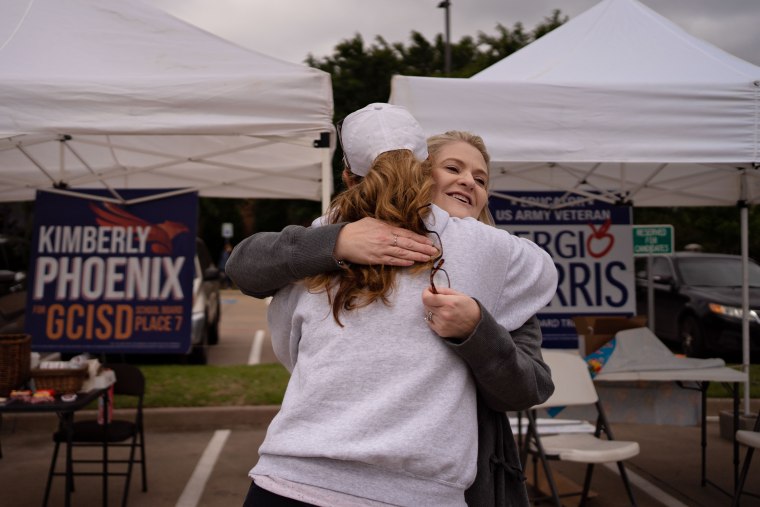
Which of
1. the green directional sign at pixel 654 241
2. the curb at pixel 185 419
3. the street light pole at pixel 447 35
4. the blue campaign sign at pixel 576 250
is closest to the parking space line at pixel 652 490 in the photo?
the blue campaign sign at pixel 576 250

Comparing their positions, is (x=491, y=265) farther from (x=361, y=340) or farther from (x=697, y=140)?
(x=697, y=140)

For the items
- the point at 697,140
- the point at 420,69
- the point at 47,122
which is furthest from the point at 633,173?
the point at 420,69

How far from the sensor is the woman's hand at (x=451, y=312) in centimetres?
131

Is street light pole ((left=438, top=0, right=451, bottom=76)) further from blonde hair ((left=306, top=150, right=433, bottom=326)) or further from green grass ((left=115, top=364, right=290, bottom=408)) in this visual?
blonde hair ((left=306, top=150, right=433, bottom=326))

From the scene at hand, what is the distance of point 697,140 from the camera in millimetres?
4246

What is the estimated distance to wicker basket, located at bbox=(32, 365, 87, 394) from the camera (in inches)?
180

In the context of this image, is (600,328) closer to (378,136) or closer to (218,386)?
(218,386)

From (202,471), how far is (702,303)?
26.7 feet

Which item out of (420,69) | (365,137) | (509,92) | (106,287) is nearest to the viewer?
(365,137)

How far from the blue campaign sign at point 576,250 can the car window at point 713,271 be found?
5984 mm

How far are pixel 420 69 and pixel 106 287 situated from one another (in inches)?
691

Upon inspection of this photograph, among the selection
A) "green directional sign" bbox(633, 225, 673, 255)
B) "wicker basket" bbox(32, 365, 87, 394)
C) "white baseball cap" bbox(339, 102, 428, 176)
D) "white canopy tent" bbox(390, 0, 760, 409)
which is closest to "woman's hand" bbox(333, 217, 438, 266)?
"white baseball cap" bbox(339, 102, 428, 176)

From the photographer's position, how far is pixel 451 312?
1.31 metres

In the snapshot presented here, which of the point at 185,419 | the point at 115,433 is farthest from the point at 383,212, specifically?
the point at 185,419
